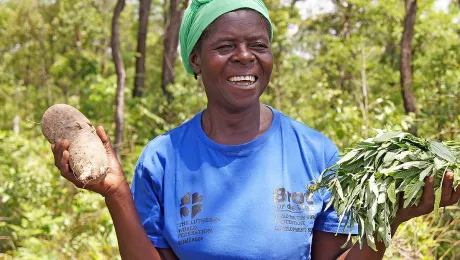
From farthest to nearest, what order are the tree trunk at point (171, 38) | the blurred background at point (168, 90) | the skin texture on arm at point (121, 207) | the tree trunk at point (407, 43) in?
the tree trunk at point (171, 38), the tree trunk at point (407, 43), the blurred background at point (168, 90), the skin texture on arm at point (121, 207)

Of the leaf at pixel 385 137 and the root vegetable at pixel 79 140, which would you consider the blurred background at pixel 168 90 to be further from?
the root vegetable at pixel 79 140

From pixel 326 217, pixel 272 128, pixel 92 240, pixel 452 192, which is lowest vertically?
pixel 92 240

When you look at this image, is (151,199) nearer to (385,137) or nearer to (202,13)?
(202,13)

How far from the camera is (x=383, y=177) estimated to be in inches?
64.7

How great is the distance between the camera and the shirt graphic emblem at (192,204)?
177 cm

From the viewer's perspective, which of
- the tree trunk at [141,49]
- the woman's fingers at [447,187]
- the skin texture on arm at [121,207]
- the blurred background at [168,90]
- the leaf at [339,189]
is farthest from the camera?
the tree trunk at [141,49]

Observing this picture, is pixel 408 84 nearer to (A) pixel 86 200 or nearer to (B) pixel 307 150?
(A) pixel 86 200

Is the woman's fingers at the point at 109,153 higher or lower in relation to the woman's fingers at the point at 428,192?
higher

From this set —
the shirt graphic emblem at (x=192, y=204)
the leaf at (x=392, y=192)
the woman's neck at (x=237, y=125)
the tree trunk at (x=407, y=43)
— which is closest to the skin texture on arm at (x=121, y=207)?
the shirt graphic emblem at (x=192, y=204)

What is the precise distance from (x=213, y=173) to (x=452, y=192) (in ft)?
2.16

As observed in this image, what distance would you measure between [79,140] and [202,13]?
21.0 inches

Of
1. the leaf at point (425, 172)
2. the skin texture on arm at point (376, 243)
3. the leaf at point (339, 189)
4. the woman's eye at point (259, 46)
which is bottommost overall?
the skin texture on arm at point (376, 243)

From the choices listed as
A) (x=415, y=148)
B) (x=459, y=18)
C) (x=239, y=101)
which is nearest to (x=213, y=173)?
(x=239, y=101)

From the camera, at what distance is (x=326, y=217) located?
181cm
